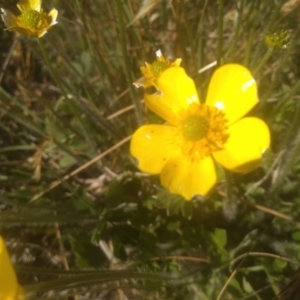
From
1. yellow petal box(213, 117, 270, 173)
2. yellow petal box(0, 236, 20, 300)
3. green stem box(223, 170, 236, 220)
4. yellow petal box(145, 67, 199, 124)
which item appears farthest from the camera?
green stem box(223, 170, 236, 220)

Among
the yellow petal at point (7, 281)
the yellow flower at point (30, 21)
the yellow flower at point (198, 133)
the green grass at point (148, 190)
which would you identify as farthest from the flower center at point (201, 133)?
the yellow petal at point (7, 281)

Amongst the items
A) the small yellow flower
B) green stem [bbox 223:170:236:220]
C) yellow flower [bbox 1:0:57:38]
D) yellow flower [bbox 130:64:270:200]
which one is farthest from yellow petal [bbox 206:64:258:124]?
yellow flower [bbox 1:0:57:38]

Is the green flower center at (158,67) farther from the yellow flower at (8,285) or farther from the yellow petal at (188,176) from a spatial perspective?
the yellow flower at (8,285)

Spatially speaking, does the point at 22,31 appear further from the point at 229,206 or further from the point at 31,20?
the point at 229,206

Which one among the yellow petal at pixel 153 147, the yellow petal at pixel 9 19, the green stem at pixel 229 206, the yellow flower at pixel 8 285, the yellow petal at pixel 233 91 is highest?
the yellow petal at pixel 9 19

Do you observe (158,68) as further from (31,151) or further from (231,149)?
(31,151)

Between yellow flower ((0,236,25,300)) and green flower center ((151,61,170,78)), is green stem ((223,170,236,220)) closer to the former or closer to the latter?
green flower center ((151,61,170,78))
